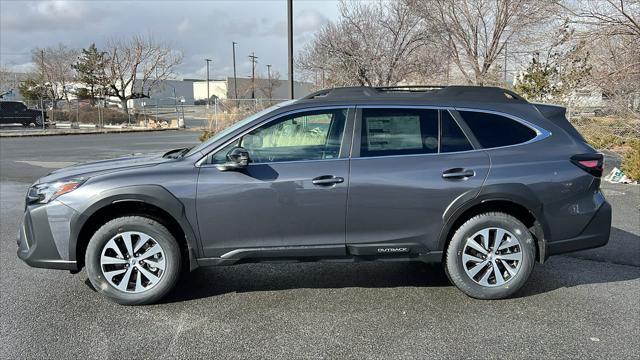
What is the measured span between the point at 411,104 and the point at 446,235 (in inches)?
45.7

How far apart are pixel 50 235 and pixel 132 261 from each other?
0.67m

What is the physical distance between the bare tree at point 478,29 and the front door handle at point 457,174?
14.3 m

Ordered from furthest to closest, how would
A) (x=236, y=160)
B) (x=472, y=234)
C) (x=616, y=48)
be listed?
(x=616, y=48) < (x=472, y=234) < (x=236, y=160)

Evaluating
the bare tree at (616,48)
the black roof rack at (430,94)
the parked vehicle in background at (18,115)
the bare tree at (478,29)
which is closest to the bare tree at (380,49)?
the bare tree at (478,29)

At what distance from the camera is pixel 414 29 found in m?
17.3

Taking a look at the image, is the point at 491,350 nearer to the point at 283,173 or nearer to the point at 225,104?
the point at 283,173

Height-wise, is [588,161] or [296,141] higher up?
[296,141]

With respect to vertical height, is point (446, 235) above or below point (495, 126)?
below

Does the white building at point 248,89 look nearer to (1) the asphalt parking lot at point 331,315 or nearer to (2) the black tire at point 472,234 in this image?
(1) the asphalt parking lot at point 331,315

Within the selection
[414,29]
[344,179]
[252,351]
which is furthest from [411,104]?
[414,29]

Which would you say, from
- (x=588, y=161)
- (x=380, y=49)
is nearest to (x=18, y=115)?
(x=380, y=49)

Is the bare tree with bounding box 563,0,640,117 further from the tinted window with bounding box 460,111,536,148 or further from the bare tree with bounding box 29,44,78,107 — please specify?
the bare tree with bounding box 29,44,78,107

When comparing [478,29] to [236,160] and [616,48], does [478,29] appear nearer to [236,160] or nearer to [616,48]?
[616,48]

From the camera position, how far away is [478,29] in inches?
683
